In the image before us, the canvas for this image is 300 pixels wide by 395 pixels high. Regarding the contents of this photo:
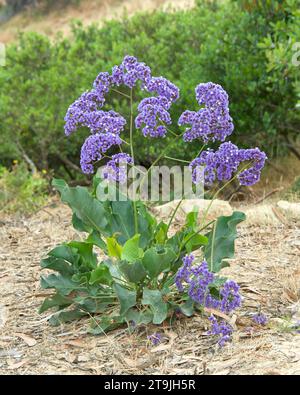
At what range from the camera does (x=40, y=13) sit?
24203mm

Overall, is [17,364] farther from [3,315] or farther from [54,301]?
[3,315]

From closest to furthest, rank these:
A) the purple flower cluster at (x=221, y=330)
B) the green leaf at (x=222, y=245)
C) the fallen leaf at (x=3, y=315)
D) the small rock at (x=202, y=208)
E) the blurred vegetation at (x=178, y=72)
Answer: the purple flower cluster at (x=221, y=330) → the green leaf at (x=222, y=245) → the fallen leaf at (x=3, y=315) → the small rock at (x=202, y=208) → the blurred vegetation at (x=178, y=72)

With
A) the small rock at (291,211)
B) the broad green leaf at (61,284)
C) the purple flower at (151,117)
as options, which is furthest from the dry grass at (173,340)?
the purple flower at (151,117)

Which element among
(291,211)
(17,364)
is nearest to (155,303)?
(17,364)

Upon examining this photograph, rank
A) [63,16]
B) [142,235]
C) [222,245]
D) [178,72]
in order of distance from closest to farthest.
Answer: [222,245], [142,235], [178,72], [63,16]

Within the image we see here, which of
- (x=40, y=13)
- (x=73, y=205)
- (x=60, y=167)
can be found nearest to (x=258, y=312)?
(x=73, y=205)

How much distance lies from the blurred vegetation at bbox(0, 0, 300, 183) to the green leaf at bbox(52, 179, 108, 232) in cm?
342

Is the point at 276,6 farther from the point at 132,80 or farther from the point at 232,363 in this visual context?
the point at 232,363

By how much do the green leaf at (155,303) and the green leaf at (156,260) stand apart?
0.29 ft

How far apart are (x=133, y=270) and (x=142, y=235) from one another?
1.39ft

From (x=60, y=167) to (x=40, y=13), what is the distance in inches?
628

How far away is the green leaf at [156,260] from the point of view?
322 cm

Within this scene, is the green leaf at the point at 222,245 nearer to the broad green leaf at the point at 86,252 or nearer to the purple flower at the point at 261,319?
the purple flower at the point at 261,319

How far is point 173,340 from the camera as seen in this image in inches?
130
